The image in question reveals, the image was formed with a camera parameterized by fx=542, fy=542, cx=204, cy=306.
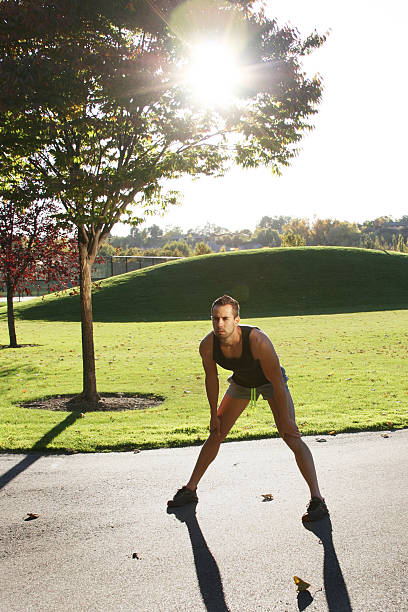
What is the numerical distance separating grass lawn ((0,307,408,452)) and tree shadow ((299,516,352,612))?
9.51 feet

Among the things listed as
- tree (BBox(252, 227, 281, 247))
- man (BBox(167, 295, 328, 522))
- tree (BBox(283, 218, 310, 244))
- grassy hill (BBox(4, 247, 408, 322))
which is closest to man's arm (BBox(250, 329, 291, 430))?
man (BBox(167, 295, 328, 522))

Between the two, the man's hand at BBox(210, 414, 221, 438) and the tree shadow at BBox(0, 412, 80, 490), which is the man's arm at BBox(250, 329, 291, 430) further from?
the tree shadow at BBox(0, 412, 80, 490)

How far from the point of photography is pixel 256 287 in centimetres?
4262

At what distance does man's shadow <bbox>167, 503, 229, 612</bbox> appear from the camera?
10.4 feet

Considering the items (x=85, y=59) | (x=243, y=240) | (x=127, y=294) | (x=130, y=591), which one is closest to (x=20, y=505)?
(x=130, y=591)

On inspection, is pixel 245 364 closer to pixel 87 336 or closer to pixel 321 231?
pixel 87 336

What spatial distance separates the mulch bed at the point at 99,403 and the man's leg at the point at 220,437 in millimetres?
4774

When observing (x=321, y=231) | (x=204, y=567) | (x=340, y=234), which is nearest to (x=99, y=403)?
(x=204, y=567)

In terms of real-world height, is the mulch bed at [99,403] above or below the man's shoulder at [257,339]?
below

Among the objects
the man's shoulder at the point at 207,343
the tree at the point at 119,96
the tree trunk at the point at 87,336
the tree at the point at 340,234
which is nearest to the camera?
the man's shoulder at the point at 207,343

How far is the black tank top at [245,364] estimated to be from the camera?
420 cm

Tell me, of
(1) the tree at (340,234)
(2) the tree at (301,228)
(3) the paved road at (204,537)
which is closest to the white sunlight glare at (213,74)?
(3) the paved road at (204,537)

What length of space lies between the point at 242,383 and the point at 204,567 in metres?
1.47

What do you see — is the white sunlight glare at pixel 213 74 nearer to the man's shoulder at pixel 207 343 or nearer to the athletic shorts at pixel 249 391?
the man's shoulder at pixel 207 343
